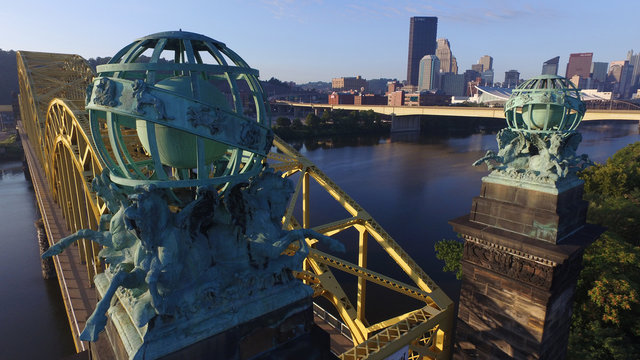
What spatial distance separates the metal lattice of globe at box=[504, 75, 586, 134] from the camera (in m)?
12.9

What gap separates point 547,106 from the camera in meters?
13.0

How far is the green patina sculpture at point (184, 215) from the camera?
5109 millimetres

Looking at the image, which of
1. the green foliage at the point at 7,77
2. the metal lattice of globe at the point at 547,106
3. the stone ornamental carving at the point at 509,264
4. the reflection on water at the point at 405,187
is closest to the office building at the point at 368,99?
the reflection on water at the point at 405,187

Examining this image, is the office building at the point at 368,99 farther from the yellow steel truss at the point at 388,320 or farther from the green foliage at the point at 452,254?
the yellow steel truss at the point at 388,320

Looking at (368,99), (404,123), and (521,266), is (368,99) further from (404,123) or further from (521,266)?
(521,266)

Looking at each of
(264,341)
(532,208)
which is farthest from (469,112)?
(264,341)

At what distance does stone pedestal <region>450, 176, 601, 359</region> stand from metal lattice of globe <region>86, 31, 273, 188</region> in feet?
36.0

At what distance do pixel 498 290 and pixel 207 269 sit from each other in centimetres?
1222

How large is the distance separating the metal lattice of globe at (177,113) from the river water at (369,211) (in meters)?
22.4

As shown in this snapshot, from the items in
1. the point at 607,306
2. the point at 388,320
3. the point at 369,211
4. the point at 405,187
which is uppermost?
the point at 607,306

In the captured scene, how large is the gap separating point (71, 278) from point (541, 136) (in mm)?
25776

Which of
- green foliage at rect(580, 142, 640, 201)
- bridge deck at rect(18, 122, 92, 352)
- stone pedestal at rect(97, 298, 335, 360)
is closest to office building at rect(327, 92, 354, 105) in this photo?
green foliage at rect(580, 142, 640, 201)

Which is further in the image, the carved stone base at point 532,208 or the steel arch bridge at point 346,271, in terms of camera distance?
the steel arch bridge at point 346,271

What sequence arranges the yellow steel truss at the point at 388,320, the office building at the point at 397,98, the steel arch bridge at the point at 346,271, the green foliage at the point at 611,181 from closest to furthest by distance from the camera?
the yellow steel truss at the point at 388,320
the steel arch bridge at the point at 346,271
the green foliage at the point at 611,181
the office building at the point at 397,98
